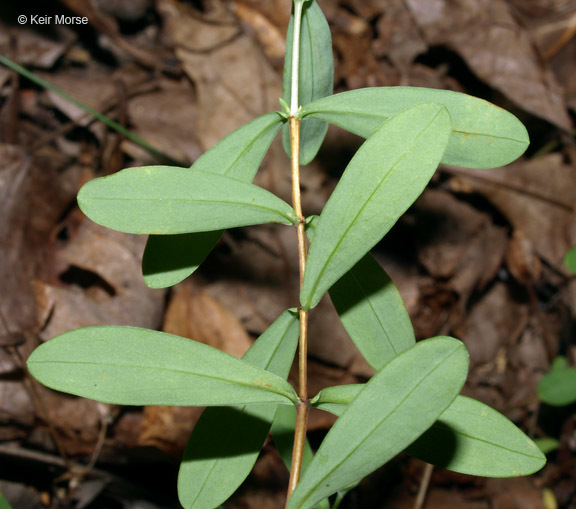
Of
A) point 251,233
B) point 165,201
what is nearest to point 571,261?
point 251,233

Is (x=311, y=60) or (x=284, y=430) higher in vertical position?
(x=311, y=60)

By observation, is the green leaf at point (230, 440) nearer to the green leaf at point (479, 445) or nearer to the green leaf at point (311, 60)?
the green leaf at point (479, 445)

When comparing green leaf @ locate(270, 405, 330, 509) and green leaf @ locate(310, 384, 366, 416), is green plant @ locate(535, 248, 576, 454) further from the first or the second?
green leaf @ locate(310, 384, 366, 416)

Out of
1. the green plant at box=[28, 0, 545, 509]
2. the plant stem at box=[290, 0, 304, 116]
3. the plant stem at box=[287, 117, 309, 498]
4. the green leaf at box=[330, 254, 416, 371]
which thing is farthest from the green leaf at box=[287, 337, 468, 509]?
the plant stem at box=[290, 0, 304, 116]

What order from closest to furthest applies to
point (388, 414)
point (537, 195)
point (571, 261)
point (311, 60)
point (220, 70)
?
point (388, 414), point (311, 60), point (571, 261), point (220, 70), point (537, 195)

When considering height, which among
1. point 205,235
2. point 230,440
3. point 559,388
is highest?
point 205,235

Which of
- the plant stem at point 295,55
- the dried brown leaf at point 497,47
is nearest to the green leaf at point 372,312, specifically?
the plant stem at point 295,55

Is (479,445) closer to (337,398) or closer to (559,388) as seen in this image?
(337,398)
